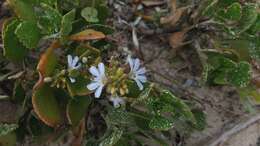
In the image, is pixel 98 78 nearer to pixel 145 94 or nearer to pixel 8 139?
pixel 145 94

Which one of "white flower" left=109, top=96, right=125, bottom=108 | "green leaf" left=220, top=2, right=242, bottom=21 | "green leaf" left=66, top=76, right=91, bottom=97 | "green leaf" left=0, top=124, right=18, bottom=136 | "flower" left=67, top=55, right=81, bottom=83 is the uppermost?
"green leaf" left=220, top=2, right=242, bottom=21

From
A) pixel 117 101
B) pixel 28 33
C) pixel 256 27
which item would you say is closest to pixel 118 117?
pixel 117 101

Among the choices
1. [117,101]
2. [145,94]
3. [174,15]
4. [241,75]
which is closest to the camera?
[145,94]

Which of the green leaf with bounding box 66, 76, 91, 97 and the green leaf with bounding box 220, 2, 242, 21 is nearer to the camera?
the green leaf with bounding box 66, 76, 91, 97

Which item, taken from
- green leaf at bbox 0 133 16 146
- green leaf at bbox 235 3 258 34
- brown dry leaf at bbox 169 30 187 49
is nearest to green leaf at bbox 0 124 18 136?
green leaf at bbox 0 133 16 146

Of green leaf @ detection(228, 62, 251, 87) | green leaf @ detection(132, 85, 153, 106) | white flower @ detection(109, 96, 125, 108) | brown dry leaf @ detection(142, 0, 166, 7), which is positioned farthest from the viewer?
brown dry leaf @ detection(142, 0, 166, 7)

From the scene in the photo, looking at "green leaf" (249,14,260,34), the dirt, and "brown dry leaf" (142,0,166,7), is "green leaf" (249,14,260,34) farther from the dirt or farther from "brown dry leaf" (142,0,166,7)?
"brown dry leaf" (142,0,166,7)
